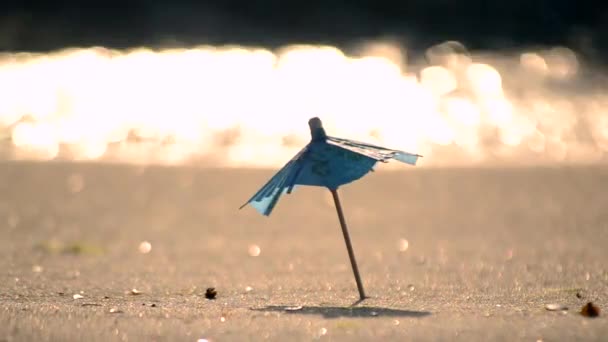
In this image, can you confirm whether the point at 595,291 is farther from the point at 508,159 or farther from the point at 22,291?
the point at 508,159

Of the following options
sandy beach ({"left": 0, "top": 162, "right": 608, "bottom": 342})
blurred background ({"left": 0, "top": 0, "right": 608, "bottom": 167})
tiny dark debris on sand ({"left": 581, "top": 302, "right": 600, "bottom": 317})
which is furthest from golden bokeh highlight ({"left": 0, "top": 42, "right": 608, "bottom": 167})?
tiny dark debris on sand ({"left": 581, "top": 302, "right": 600, "bottom": 317})

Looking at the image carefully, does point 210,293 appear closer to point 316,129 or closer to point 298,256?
point 316,129

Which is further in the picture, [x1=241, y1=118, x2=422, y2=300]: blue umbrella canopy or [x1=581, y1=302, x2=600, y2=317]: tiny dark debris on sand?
[x1=241, y1=118, x2=422, y2=300]: blue umbrella canopy

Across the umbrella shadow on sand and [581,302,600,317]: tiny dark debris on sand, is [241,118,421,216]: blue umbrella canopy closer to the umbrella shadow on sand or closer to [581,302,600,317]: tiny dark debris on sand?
the umbrella shadow on sand

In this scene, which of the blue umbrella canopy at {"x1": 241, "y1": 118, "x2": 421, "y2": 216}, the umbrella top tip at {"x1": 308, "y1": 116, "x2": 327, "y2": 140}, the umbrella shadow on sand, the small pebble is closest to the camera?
the umbrella shadow on sand

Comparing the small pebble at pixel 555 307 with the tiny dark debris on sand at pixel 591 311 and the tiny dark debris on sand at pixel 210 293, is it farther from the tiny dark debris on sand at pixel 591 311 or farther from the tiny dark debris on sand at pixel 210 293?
the tiny dark debris on sand at pixel 210 293

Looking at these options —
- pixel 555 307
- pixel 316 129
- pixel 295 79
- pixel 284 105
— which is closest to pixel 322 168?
pixel 316 129

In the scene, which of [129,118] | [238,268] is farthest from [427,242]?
[129,118]

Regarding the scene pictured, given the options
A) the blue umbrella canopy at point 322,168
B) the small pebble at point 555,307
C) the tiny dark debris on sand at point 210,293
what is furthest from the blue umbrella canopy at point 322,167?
the small pebble at point 555,307
